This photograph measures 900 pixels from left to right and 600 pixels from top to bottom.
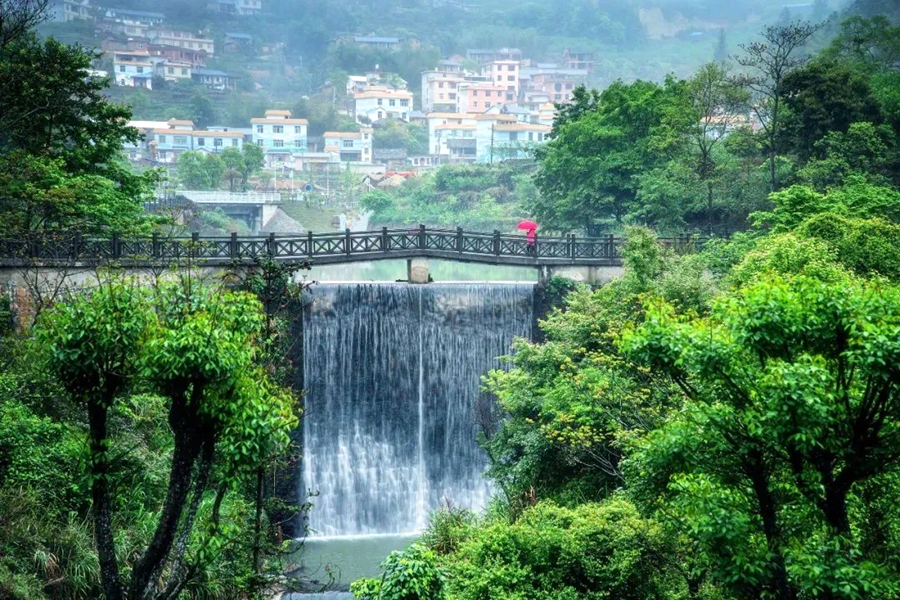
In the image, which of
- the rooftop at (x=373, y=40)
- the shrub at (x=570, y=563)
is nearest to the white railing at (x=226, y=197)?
the shrub at (x=570, y=563)

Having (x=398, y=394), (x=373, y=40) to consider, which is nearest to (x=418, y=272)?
(x=398, y=394)

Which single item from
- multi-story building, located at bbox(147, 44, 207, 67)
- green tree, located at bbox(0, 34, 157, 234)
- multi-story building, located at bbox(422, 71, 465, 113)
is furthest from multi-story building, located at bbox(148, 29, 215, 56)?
green tree, located at bbox(0, 34, 157, 234)

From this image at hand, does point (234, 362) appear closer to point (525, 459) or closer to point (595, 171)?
point (525, 459)

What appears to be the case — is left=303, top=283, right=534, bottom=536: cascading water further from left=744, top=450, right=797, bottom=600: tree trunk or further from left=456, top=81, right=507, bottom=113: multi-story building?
left=456, top=81, right=507, bottom=113: multi-story building

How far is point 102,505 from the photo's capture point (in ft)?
25.5

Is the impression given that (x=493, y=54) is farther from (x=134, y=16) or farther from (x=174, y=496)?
(x=174, y=496)

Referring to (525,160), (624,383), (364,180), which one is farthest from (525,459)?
(364,180)

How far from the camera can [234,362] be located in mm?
7441

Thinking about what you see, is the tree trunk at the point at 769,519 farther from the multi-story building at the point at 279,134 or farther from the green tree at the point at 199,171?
the multi-story building at the point at 279,134

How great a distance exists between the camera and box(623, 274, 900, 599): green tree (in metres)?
6.93

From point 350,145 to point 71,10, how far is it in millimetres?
38484

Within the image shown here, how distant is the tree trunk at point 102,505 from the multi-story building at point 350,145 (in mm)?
63300

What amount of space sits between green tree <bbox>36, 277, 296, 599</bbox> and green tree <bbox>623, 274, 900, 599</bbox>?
10.5 ft

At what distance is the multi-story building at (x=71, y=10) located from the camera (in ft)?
296
